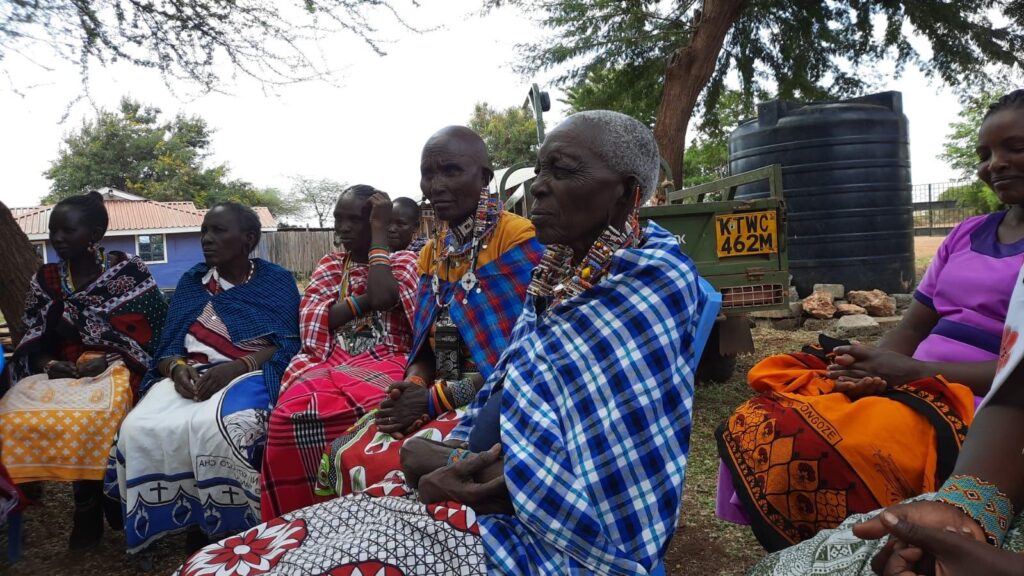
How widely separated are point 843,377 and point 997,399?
0.86 metres

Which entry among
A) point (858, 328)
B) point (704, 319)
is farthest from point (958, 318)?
point (858, 328)

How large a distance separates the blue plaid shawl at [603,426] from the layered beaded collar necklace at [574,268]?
3.1 inches

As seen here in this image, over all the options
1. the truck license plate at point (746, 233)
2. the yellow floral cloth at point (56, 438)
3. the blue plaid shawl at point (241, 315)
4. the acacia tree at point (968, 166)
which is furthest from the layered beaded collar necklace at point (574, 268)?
the acacia tree at point (968, 166)

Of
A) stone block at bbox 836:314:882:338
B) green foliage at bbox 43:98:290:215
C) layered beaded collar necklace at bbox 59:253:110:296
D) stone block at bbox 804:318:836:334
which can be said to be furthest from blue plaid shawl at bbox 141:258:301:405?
green foliage at bbox 43:98:290:215

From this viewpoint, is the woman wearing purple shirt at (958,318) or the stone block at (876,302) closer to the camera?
the woman wearing purple shirt at (958,318)

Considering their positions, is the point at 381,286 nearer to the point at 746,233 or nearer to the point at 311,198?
the point at 746,233

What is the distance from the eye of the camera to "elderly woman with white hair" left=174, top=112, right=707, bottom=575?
1.53 m

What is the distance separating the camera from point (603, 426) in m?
1.62

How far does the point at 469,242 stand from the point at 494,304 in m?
0.31

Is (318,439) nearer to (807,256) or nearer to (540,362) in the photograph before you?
(540,362)

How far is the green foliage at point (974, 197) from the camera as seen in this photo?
2128cm

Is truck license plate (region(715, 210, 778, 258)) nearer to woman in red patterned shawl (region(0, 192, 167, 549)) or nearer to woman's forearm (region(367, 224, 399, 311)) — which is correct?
woman's forearm (region(367, 224, 399, 311))

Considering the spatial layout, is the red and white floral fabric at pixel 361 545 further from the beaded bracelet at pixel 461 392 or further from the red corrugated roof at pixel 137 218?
the red corrugated roof at pixel 137 218

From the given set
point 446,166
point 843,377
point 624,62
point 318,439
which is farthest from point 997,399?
point 624,62
